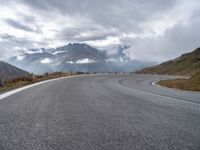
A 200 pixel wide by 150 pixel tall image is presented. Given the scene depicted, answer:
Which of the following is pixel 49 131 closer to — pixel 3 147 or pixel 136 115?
pixel 3 147

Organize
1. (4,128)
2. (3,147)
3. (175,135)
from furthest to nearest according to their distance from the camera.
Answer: (4,128)
(175,135)
(3,147)

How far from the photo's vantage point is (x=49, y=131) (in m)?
5.22

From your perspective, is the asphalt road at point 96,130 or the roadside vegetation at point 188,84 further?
the roadside vegetation at point 188,84

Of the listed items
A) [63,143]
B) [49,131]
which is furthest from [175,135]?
[49,131]

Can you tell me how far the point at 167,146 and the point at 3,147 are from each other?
2863 mm

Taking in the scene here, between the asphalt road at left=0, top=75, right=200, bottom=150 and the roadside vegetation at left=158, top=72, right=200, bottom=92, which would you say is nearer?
the asphalt road at left=0, top=75, right=200, bottom=150

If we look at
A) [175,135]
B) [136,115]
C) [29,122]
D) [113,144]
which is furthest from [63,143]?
[136,115]

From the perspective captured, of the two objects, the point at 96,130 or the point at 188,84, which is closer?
the point at 96,130

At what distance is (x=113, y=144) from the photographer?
4.40 meters

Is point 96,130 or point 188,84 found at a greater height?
point 96,130

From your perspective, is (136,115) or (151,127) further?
(136,115)

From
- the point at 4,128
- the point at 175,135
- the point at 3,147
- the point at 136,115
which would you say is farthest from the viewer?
the point at 136,115

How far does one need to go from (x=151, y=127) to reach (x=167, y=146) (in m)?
1.41

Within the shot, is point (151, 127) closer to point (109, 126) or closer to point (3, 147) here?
point (109, 126)
